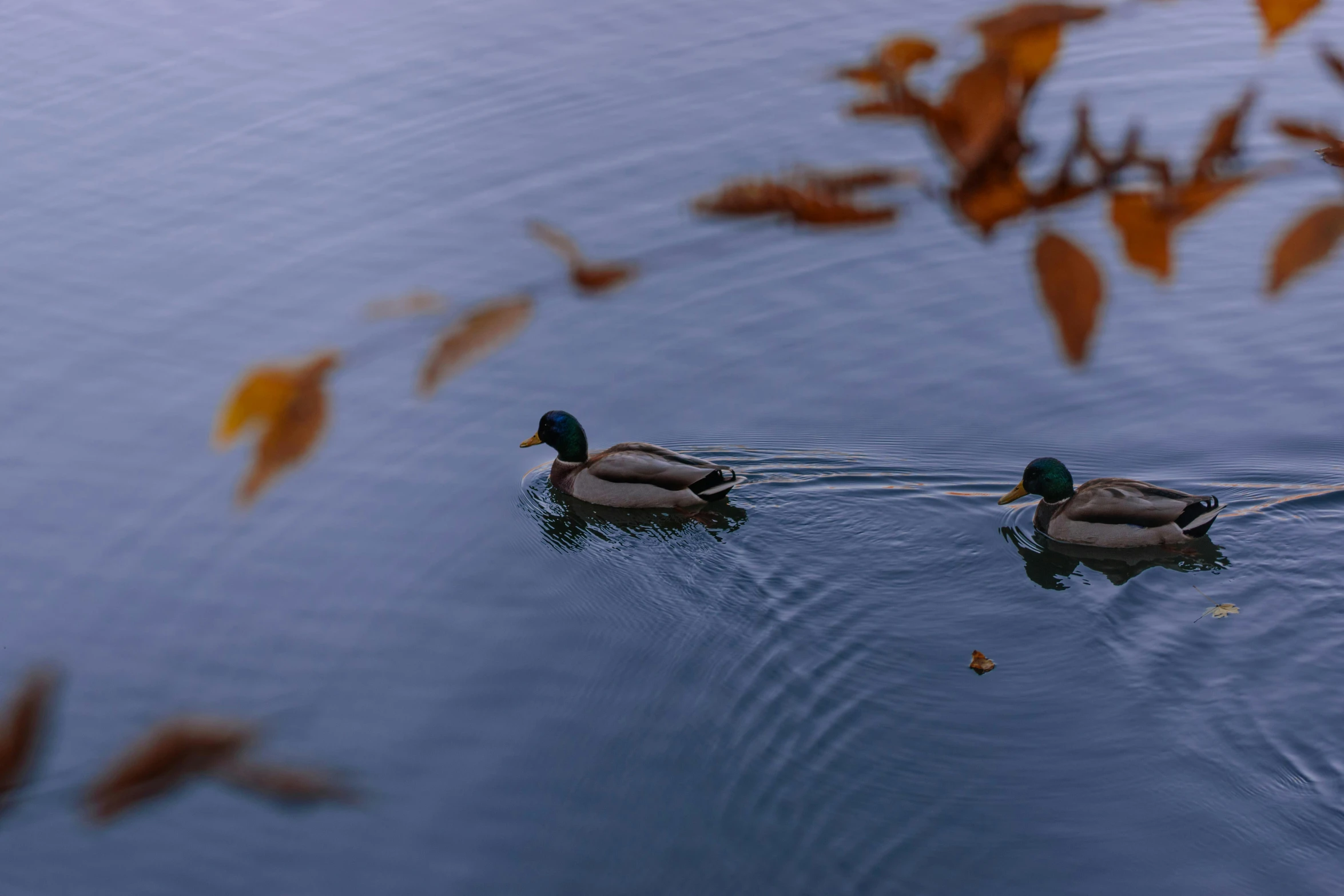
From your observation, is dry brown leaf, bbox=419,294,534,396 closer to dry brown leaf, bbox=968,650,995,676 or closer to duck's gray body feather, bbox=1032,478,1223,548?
dry brown leaf, bbox=968,650,995,676

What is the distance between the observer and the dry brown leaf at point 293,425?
3.60 ft

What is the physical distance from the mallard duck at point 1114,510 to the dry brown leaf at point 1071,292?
6.34 meters

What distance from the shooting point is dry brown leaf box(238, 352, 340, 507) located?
110 cm

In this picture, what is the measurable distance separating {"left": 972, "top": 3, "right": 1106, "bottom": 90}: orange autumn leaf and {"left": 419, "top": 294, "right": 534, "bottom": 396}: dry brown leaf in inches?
21.4

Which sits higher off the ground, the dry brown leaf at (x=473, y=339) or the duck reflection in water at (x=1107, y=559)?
the dry brown leaf at (x=473, y=339)

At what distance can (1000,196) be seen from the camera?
52.9 inches

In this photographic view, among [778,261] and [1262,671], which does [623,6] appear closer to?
[778,261]

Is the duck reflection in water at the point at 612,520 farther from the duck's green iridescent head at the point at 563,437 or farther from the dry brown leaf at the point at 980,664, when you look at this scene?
the dry brown leaf at the point at 980,664

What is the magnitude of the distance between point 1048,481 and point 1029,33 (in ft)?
21.1

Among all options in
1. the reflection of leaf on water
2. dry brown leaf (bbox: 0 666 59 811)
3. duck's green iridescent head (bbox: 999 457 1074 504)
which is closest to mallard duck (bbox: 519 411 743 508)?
duck's green iridescent head (bbox: 999 457 1074 504)

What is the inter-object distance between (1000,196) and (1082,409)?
7.25 metres

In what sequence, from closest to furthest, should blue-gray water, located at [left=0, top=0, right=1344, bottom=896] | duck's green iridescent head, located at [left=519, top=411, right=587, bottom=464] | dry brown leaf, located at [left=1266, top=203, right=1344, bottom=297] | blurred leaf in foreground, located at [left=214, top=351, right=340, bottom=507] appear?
blurred leaf in foreground, located at [left=214, top=351, right=340, bottom=507], dry brown leaf, located at [left=1266, top=203, right=1344, bottom=297], blue-gray water, located at [left=0, top=0, right=1344, bottom=896], duck's green iridescent head, located at [left=519, top=411, right=587, bottom=464]

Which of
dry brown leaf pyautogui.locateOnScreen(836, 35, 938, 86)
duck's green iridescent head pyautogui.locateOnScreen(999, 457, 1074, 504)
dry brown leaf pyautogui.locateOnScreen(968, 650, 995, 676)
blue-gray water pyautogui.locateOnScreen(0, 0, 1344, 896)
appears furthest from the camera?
duck's green iridescent head pyautogui.locateOnScreen(999, 457, 1074, 504)

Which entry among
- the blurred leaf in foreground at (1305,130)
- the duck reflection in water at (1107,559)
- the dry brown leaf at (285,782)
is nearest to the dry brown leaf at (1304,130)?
the blurred leaf in foreground at (1305,130)
